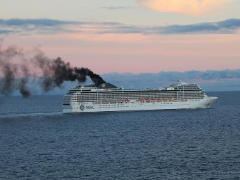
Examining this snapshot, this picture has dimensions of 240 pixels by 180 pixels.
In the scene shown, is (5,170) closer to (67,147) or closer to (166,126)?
(67,147)

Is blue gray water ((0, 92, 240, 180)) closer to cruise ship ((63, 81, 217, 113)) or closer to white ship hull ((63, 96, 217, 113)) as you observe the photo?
white ship hull ((63, 96, 217, 113))

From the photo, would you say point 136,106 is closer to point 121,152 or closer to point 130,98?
point 130,98

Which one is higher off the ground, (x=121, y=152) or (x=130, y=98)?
(x=130, y=98)

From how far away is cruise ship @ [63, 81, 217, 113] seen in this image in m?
127

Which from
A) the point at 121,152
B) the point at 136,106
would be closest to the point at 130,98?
the point at 136,106

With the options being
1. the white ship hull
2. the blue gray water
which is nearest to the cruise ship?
the white ship hull

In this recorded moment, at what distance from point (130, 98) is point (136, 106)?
113 inches

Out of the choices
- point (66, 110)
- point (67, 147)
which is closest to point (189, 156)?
point (67, 147)

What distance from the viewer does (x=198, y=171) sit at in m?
45.0

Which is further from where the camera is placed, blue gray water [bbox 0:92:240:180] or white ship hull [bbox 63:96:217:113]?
white ship hull [bbox 63:96:217:113]

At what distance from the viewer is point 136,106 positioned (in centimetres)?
13325

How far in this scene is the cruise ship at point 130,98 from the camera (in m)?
127

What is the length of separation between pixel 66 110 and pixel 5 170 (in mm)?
79534

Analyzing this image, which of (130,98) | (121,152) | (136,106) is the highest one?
(130,98)
